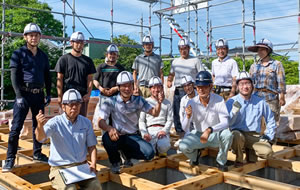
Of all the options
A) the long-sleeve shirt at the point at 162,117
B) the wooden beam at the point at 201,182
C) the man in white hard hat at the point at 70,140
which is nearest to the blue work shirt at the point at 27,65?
the man in white hard hat at the point at 70,140

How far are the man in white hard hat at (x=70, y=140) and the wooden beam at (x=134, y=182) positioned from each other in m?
0.41

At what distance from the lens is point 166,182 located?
398 cm

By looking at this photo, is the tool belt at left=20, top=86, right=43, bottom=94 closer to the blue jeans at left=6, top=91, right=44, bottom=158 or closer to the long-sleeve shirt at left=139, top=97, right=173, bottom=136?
the blue jeans at left=6, top=91, right=44, bottom=158

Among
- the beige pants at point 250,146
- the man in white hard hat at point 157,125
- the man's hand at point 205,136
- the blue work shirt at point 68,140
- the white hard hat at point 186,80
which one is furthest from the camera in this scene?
the white hard hat at point 186,80

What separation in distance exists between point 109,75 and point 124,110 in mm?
1270

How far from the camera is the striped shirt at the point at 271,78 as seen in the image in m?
4.23

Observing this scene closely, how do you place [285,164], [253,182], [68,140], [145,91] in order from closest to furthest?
[68,140] → [253,182] → [285,164] → [145,91]

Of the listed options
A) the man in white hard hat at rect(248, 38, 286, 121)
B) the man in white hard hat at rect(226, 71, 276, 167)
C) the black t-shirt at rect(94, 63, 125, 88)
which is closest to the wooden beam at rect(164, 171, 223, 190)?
the man in white hard hat at rect(226, 71, 276, 167)

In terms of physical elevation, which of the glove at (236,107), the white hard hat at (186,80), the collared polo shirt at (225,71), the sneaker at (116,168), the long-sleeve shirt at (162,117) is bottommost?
the sneaker at (116,168)

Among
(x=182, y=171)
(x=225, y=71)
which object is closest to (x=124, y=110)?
(x=182, y=171)

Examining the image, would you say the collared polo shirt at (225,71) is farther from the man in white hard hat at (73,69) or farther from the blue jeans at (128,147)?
the man in white hard hat at (73,69)

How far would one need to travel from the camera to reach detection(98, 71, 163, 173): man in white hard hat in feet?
11.1

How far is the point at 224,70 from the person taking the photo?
4.71 m

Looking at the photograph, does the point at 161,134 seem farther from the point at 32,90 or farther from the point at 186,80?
the point at 32,90
